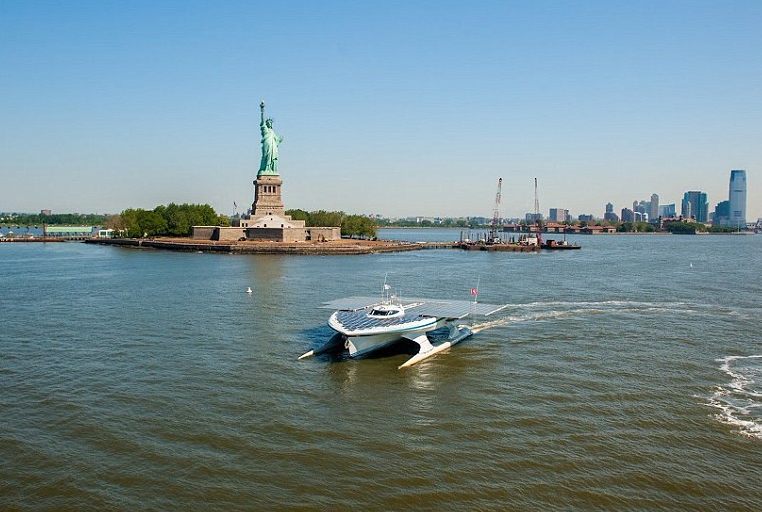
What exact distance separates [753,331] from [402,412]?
26887 millimetres

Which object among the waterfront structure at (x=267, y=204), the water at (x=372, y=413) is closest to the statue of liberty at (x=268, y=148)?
the waterfront structure at (x=267, y=204)

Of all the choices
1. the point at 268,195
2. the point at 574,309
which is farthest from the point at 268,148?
the point at 574,309

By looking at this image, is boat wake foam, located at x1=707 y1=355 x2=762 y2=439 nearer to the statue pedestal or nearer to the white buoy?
the white buoy

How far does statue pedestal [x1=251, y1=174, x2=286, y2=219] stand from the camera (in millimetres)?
124688

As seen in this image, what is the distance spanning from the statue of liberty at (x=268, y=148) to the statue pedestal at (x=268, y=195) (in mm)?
1464

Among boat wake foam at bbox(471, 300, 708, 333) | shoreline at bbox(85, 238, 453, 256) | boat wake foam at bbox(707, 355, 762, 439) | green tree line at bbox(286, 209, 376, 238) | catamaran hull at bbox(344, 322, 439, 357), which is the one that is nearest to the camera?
boat wake foam at bbox(707, 355, 762, 439)

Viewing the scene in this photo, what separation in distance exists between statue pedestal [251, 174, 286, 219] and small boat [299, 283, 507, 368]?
89.9 meters

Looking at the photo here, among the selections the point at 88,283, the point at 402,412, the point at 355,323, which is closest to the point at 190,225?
the point at 88,283

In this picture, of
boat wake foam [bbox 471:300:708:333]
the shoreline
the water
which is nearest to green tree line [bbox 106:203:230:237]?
the shoreline

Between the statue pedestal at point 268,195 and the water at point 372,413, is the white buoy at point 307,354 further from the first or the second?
the statue pedestal at point 268,195

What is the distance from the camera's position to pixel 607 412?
2377cm

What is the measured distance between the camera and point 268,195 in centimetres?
12519

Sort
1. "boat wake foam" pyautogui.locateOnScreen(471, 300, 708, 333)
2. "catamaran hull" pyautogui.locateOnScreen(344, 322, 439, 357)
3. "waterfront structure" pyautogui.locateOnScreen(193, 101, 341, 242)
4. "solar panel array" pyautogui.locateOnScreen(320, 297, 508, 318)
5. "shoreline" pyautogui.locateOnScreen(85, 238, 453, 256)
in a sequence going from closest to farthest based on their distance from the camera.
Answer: "catamaran hull" pyautogui.locateOnScreen(344, 322, 439, 357) < "solar panel array" pyautogui.locateOnScreen(320, 297, 508, 318) < "boat wake foam" pyautogui.locateOnScreen(471, 300, 708, 333) < "shoreline" pyautogui.locateOnScreen(85, 238, 453, 256) < "waterfront structure" pyautogui.locateOnScreen(193, 101, 341, 242)

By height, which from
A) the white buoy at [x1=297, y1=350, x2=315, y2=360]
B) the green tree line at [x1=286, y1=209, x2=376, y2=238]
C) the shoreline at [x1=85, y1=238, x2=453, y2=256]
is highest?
the green tree line at [x1=286, y1=209, x2=376, y2=238]
